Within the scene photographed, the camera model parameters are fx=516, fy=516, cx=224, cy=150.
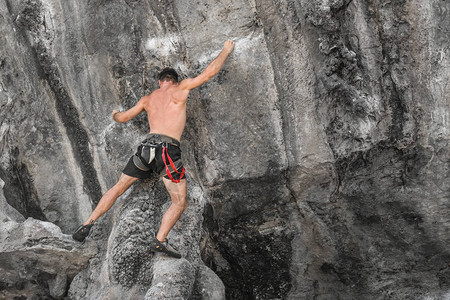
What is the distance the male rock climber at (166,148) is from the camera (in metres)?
4.14

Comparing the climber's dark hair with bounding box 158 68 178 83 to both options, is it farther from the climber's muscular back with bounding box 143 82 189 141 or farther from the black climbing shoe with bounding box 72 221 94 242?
the black climbing shoe with bounding box 72 221 94 242

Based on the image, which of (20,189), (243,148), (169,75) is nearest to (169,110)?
(169,75)

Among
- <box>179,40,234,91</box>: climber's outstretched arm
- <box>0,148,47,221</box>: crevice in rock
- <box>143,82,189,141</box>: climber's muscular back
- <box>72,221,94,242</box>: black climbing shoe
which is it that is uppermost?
<box>179,40,234,91</box>: climber's outstretched arm

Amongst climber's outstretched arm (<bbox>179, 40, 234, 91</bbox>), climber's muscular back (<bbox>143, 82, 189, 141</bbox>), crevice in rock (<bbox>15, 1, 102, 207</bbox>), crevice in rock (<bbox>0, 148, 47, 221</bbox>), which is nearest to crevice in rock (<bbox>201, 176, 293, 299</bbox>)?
climber's muscular back (<bbox>143, 82, 189, 141</bbox>)

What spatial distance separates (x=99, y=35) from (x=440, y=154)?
3.02 m

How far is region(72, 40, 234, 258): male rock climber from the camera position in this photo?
414 centimetres

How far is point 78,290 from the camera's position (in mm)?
4348

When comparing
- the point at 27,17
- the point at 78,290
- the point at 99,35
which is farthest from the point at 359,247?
the point at 27,17

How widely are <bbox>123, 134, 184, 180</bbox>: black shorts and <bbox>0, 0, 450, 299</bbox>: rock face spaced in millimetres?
234

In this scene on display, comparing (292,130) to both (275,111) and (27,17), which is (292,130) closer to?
(275,111)

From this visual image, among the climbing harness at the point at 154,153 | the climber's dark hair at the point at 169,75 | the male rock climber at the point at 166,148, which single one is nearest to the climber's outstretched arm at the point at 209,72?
the male rock climber at the point at 166,148

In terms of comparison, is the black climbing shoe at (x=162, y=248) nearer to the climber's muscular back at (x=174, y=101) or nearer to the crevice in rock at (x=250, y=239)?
the crevice in rock at (x=250, y=239)

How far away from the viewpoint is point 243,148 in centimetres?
445

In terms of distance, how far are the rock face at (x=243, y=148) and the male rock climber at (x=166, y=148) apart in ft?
0.52
